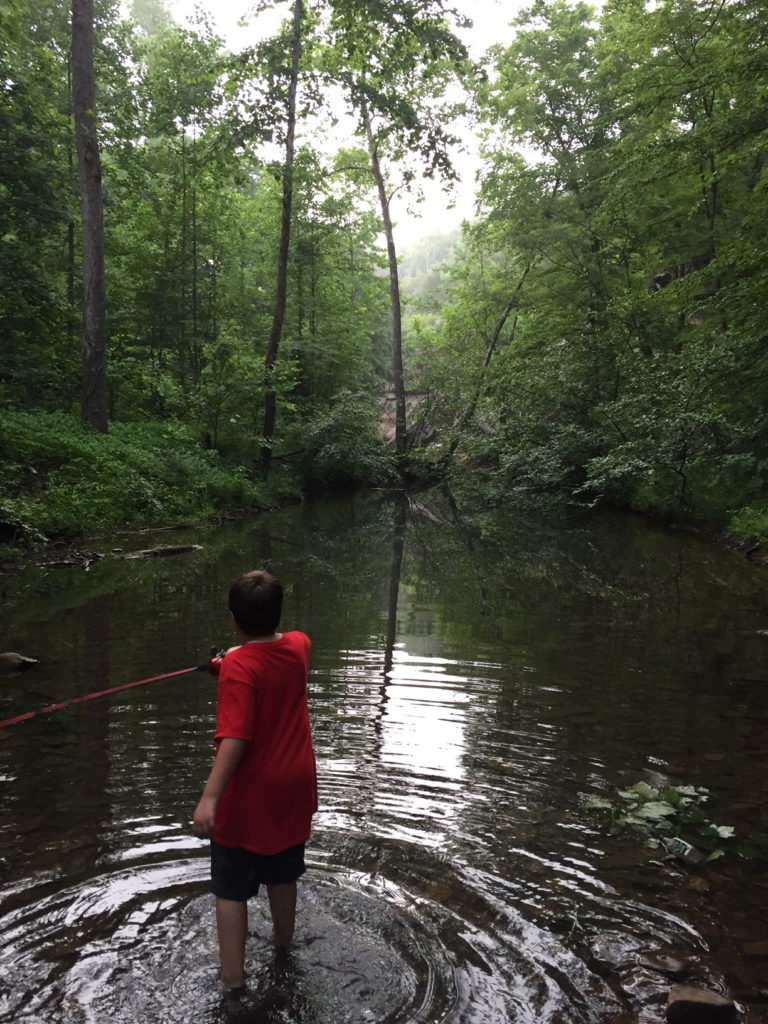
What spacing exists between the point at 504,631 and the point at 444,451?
61.2 feet

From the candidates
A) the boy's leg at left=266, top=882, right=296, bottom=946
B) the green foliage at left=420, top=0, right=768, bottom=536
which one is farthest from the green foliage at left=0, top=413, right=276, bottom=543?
the boy's leg at left=266, top=882, right=296, bottom=946

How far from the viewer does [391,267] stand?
27.5 metres

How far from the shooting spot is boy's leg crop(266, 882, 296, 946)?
8.77 ft

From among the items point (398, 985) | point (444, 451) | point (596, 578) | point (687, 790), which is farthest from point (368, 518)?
point (398, 985)

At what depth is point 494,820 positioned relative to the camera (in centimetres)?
377

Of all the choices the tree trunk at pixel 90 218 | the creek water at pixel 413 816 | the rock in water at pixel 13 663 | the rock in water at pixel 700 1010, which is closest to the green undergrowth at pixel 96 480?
the tree trunk at pixel 90 218

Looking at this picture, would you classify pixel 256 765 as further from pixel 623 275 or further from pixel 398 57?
pixel 623 275

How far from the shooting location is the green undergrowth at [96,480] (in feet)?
38.7

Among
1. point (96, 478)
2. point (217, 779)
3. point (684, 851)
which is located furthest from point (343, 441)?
point (217, 779)

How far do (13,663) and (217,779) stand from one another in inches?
172

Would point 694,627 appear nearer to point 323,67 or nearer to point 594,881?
point 594,881

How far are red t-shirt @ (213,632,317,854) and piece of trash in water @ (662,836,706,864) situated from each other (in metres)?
1.96

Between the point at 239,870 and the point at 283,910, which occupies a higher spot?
the point at 239,870

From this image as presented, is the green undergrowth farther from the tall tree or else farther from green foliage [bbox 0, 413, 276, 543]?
the tall tree
